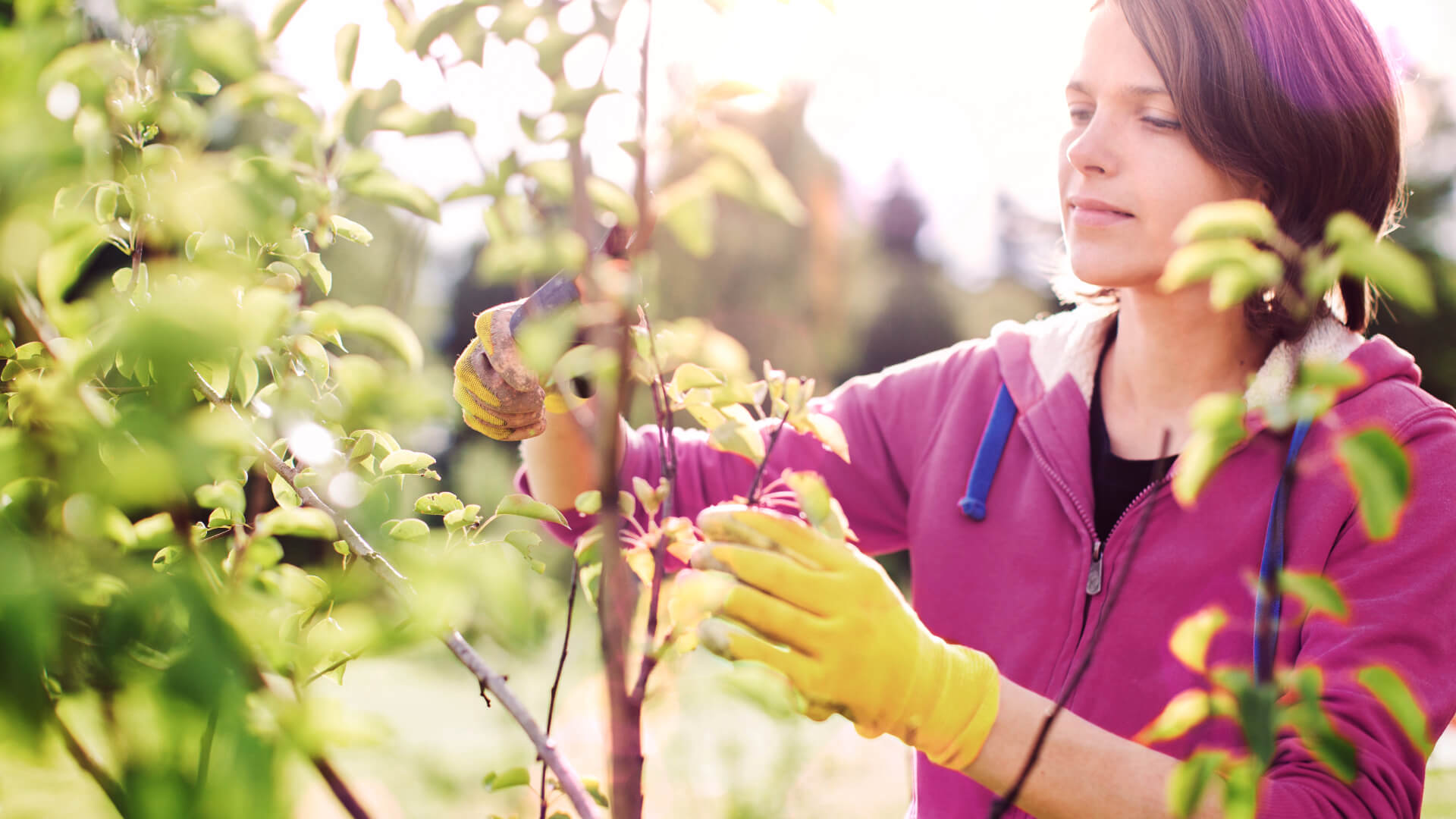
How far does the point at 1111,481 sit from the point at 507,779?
1238 millimetres

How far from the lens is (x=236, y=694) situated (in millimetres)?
436

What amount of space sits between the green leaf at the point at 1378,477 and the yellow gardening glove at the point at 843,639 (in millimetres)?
504

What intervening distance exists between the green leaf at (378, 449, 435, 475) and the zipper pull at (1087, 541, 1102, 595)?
43.2 inches

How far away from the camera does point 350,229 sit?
84cm

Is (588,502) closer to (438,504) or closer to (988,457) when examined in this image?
(438,504)

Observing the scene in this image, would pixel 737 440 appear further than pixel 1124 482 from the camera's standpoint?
No

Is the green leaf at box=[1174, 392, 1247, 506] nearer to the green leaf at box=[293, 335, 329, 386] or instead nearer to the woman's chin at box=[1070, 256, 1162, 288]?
the green leaf at box=[293, 335, 329, 386]

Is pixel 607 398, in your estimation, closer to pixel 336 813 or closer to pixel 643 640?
pixel 643 640

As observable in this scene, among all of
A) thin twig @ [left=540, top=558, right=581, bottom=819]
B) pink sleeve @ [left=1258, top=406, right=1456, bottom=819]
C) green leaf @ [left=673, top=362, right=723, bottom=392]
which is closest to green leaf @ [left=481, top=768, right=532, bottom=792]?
thin twig @ [left=540, top=558, right=581, bottom=819]

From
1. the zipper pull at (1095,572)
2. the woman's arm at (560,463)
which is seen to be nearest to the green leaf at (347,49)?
the woman's arm at (560,463)

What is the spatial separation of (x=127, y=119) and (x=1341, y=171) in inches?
65.6

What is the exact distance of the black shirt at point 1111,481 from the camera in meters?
1.58

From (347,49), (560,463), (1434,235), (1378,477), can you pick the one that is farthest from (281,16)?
(1434,235)

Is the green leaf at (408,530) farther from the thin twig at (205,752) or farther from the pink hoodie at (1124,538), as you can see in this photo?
the pink hoodie at (1124,538)
